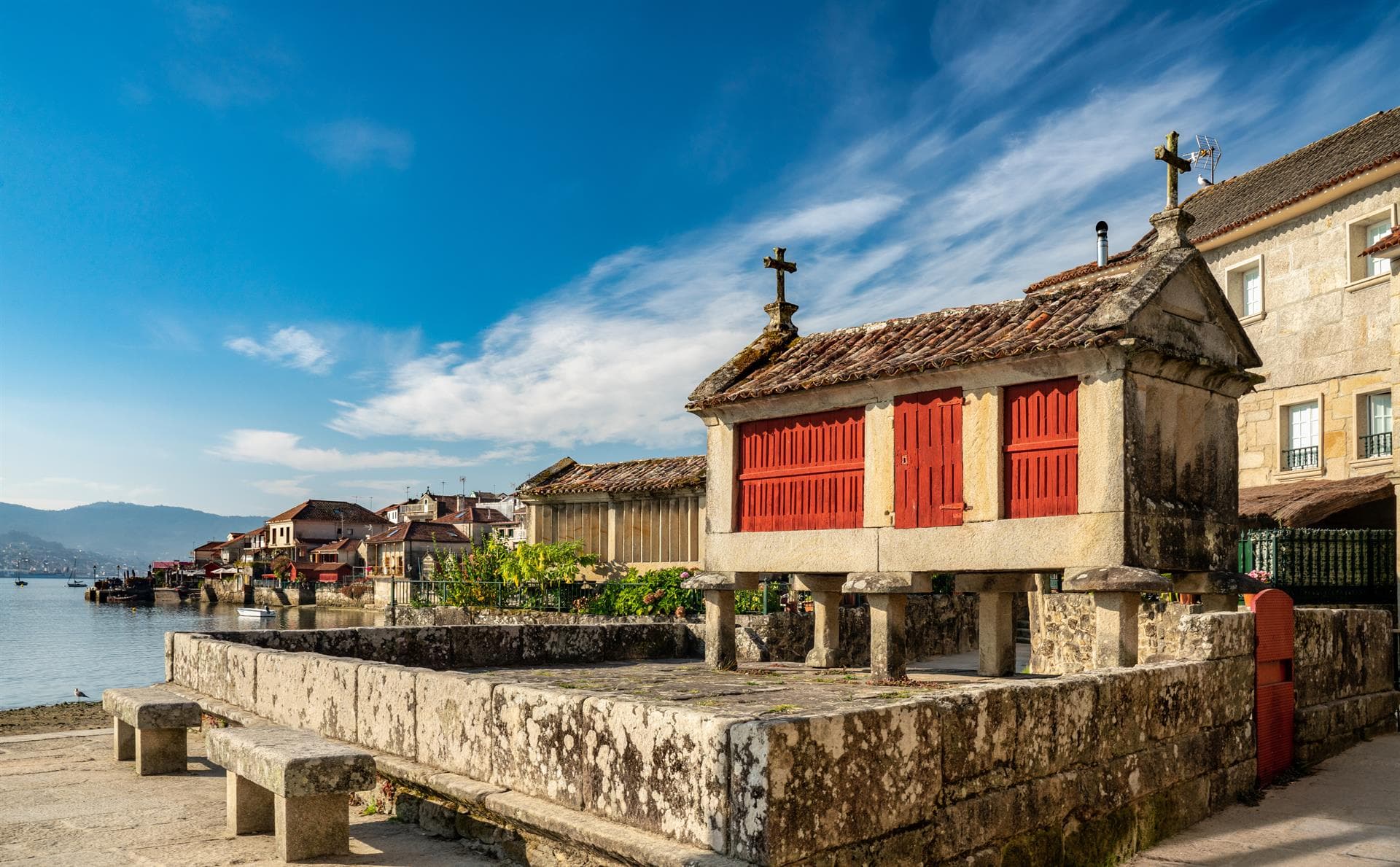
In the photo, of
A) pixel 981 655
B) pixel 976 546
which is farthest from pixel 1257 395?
pixel 976 546

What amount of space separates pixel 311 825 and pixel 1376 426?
700 inches

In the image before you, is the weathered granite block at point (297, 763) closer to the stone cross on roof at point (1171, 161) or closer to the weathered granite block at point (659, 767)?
the weathered granite block at point (659, 767)

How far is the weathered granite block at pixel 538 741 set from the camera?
17.5ft

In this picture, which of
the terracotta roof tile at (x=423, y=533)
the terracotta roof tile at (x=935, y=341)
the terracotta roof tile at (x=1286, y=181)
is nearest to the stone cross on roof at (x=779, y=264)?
the terracotta roof tile at (x=935, y=341)

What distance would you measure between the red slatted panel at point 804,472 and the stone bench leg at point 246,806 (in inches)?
239

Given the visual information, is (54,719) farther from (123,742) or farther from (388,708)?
(388,708)

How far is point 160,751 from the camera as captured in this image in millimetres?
8117

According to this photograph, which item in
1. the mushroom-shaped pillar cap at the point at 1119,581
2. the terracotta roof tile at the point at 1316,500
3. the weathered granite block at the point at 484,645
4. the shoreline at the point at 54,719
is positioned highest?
the terracotta roof tile at the point at 1316,500

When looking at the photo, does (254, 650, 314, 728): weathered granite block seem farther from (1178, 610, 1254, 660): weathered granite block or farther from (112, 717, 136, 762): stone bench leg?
(1178, 610, 1254, 660): weathered granite block

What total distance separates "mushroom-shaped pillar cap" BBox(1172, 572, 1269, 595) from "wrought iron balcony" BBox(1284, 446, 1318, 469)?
10813mm

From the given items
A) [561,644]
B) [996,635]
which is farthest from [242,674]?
[996,635]

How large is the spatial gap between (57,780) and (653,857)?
575cm

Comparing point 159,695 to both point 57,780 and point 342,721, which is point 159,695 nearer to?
point 57,780

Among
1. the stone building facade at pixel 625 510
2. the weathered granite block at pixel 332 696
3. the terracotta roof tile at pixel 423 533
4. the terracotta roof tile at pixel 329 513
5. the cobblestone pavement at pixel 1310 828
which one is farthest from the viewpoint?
the terracotta roof tile at pixel 329 513
